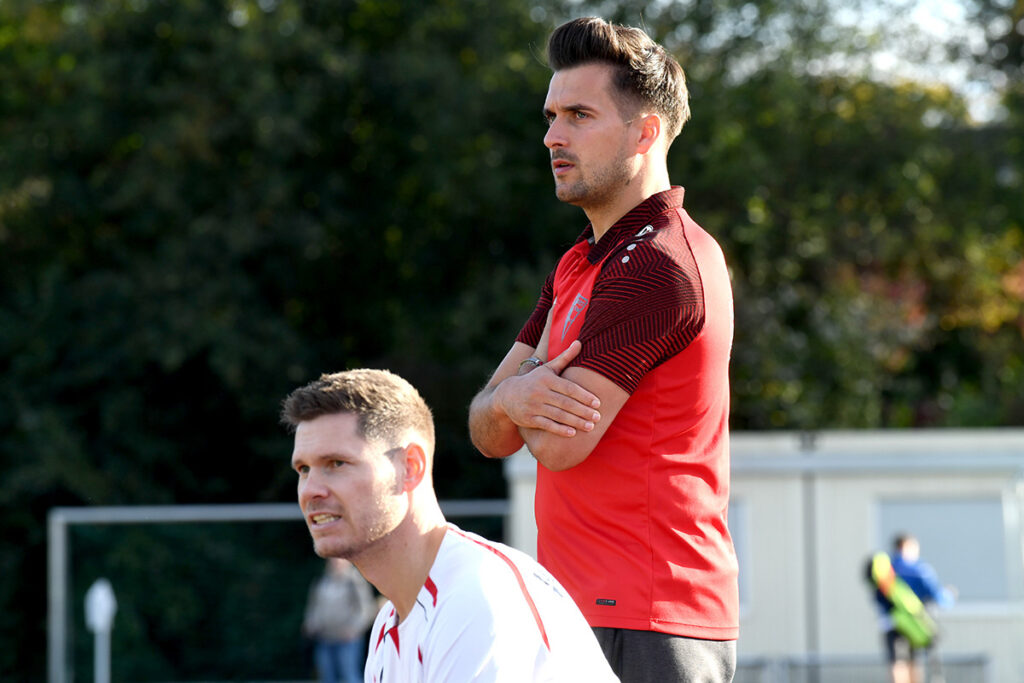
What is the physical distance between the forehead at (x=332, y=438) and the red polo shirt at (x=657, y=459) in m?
0.51

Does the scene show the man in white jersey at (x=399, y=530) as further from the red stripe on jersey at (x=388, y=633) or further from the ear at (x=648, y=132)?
the ear at (x=648, y=132)

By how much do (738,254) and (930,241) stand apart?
9.97ft

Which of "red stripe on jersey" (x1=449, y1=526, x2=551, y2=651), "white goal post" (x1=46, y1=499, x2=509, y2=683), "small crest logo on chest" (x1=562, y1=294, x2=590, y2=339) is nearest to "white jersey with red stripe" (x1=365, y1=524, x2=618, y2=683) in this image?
"red stripe on jersey" (x1=449, y1=526, x2=551, y2=651)

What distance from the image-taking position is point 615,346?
8.87ft

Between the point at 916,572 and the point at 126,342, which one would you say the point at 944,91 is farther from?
the point at 126,342

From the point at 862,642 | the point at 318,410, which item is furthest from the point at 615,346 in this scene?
the point at 862,642

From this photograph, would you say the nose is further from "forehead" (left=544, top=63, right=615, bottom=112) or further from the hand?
"forehead" (left=544, top=63, right=615, bottom=112)

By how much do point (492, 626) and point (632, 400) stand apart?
24.3 inches

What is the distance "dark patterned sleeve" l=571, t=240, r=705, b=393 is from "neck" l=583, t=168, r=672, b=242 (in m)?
0.18

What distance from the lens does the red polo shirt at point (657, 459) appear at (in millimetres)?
2693

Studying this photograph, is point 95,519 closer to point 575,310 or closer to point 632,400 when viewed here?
point 575,310

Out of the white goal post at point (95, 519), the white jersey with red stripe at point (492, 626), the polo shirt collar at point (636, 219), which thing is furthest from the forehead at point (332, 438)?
the white goal post at point (95, 519)

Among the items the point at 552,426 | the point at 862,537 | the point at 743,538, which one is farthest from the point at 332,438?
the point at 862,537

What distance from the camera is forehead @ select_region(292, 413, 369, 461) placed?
8.27 feet
